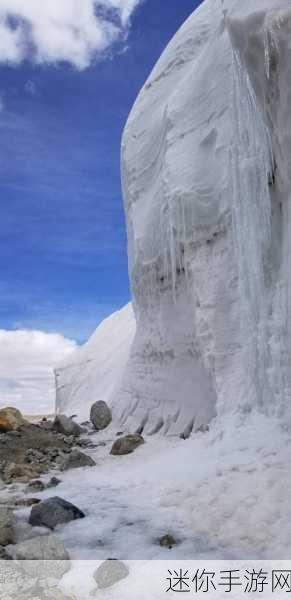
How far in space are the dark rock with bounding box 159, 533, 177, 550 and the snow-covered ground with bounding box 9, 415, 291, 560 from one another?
2.1 inches

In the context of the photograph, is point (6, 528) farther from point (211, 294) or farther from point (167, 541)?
point (211, 294)

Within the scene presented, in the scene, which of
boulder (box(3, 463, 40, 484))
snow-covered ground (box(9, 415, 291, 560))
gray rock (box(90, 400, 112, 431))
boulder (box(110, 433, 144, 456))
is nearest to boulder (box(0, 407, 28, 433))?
gray rock (box(90, 400, 112, 431))

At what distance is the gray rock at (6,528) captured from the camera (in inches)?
220

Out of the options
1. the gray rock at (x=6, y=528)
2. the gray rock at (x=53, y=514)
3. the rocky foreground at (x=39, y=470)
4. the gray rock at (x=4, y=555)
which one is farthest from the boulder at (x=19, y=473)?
the gray rock at (x=4, y=555)

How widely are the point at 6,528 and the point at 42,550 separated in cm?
73

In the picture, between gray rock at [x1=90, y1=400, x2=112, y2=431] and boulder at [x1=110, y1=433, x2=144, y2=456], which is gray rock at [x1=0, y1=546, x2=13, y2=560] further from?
gray rock at [x1=90, y1=400, x2=112, y2=431]

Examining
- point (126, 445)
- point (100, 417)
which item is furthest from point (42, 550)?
point (100, 417)

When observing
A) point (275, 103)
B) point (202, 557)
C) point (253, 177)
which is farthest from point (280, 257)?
point (202, 557)

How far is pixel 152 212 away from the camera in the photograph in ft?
47.0

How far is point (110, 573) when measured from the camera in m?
4.82

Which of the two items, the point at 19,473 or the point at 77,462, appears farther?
the point at 77,462

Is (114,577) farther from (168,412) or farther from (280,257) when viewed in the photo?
(168,412)

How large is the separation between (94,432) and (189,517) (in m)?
9.46

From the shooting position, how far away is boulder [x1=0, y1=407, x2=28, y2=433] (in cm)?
1369
